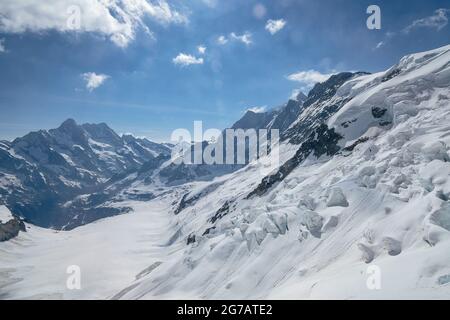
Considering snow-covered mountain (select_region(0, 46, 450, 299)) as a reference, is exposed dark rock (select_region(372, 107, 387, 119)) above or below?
above

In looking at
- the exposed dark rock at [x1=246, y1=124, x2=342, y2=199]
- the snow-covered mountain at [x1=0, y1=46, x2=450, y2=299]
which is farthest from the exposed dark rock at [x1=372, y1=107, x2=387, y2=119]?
the exposed dark rock at [x1=246, y1=124, x2=342, y2=199]

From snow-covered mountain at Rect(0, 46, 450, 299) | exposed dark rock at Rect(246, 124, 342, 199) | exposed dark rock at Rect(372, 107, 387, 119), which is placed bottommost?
snow-covered mountain at Rect(0, 46, 450, 299)

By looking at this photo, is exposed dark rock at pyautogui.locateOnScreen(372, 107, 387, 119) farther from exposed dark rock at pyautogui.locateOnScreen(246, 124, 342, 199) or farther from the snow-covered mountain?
exposed dark rock at pyautogui.locateOnScreen(246, 124, 342, 199)

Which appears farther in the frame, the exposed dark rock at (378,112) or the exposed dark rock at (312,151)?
the exposed dark rock at (312,151)

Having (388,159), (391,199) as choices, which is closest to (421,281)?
(391,199)

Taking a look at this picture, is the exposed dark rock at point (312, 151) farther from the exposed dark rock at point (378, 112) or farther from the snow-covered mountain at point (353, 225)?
the exposed dark rock at point (378, 112)

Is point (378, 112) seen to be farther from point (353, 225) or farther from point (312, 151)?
point (353, 225)

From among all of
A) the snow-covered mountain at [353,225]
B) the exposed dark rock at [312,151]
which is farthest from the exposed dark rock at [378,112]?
the exposed dark rock at [312,151]

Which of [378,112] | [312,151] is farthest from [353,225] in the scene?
[312,151]

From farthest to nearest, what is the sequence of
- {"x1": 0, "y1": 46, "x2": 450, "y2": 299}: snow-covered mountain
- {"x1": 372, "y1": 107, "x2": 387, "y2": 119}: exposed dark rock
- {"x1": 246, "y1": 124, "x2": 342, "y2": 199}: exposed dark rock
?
{"x1": 246, "y1": 124, "x2": 342, "y2": 199}: exposed dark rock < {"x1": 372, "y1": 107, "x2": 387, "y2": 119}: exposed dark rock < {"x1": 0, "y1": 46, "x2": 450, "y2": 299}: snow-covered mountain

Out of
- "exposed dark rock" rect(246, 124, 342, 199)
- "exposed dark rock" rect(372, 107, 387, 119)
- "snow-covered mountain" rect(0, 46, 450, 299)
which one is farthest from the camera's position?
"exposed dark rock" rect(246, 124, 342, 199)

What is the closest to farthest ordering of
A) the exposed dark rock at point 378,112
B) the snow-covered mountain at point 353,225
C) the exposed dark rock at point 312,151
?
the snow-covered mountain at point 353,225
the exposed dark rock at point 378,112
the exposed dark rock at point 312,151
